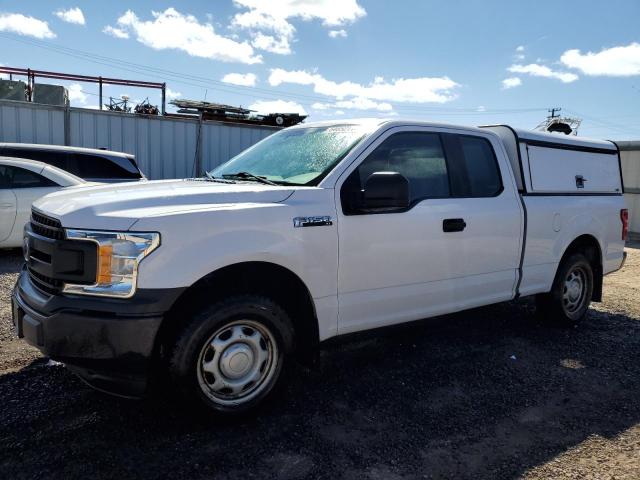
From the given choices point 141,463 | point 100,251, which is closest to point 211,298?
point 100,251

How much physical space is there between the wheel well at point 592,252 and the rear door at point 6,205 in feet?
23.6

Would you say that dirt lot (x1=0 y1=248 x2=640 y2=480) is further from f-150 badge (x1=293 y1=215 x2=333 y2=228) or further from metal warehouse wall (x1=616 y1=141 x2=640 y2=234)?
metal warehouse wall (x1=616 y1=141 x2=640 y2=234)

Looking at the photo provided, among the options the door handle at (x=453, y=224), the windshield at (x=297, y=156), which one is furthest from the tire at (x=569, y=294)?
the windshield at (x=297, y=156)

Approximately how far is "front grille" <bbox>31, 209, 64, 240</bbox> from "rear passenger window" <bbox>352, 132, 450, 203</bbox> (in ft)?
6.23

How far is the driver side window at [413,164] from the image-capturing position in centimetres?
369

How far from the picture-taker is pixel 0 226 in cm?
750

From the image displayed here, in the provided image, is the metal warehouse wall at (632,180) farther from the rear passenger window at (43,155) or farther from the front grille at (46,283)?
the front grille at (46,283)

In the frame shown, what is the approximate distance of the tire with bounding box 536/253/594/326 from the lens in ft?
17.6

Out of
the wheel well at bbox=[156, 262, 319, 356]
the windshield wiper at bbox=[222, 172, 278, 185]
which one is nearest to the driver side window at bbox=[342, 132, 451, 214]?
the windshield wiper at bbox=[222, 172, 278, 185]

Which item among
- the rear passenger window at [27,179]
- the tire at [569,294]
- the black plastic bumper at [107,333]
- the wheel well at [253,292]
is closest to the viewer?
the black plastic bumper at [107,333]

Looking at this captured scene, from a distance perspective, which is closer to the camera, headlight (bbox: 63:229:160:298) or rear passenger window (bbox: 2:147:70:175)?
headlight (bbox: 63:229:160:298)

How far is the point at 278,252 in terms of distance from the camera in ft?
10.3

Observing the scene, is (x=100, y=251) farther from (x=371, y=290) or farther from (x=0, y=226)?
(x=0, y=226)

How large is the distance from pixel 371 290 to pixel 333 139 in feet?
3.76
